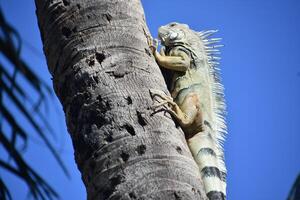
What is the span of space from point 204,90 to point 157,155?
344 centimetres

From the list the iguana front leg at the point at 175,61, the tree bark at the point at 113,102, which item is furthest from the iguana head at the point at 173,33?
the tree bark at the point at 113,102

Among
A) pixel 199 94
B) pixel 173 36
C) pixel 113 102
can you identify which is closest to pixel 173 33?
pixel 173 36

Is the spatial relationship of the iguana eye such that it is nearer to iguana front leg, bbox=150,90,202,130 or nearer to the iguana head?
the iguana head

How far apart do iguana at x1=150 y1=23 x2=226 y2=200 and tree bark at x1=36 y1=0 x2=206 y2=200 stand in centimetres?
83

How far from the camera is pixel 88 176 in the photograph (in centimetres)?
246

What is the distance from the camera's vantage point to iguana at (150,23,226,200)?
4.49 metres

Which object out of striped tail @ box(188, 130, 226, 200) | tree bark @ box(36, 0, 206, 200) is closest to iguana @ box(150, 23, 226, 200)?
striped tail @ box(188, 130, 226, 200)

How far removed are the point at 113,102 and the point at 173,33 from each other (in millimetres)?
4226

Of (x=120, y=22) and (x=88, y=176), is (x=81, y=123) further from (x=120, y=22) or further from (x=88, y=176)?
(x=120, y=22)

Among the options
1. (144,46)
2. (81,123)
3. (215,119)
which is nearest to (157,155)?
(81,123)

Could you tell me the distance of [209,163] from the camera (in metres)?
4.57

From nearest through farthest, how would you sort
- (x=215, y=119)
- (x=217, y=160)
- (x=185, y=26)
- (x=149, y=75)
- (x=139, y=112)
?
(x=139, y=112)
(x=149, y=75)
(x=217, y=160)
(x=215, y=119)
(x=185, y=26)

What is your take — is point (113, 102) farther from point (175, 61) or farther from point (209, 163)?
point (175, 61)

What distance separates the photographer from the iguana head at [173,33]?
21.3ft
